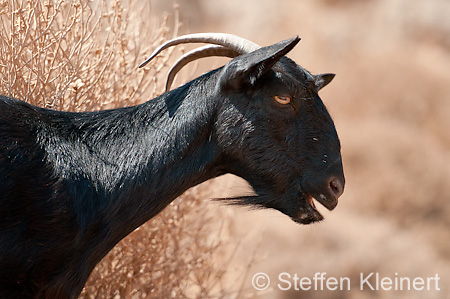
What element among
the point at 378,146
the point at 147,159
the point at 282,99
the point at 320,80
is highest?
the point at 378,146

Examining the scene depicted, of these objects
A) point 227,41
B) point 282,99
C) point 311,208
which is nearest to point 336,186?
point 311,208

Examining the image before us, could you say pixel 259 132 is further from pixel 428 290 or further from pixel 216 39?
pixel 428 290

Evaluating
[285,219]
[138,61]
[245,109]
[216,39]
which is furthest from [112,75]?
[285,219]

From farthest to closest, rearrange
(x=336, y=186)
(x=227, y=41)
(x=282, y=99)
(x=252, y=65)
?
(x=227, y=41)
(x=336, y=186)
(x=282, y=99)
(x=252, y=65)

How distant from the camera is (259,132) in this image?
3768 mm

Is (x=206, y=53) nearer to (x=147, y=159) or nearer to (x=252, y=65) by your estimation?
(x=252, y=65)

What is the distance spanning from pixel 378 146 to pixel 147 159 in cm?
932

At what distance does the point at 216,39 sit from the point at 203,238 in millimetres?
2329

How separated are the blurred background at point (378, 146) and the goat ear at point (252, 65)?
630 centimetres

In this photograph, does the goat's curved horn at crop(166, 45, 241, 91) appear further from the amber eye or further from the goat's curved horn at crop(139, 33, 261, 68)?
the amber eye

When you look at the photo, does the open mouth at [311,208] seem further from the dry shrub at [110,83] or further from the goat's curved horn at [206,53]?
the dry shrub at [110,83]

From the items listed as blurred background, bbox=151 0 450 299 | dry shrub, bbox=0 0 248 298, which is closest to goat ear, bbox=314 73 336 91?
dry shrub, bbox=0 0 248 298

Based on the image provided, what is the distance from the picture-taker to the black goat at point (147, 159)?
350cm

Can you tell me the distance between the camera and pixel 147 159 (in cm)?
372
